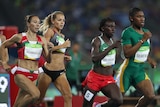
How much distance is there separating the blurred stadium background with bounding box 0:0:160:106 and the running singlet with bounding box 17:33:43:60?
11093 millimetres

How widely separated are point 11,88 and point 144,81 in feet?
9.13

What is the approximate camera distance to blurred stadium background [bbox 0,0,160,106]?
23.2 m

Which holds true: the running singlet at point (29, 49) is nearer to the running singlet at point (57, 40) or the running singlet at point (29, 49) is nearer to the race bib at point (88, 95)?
the running singlet at point (57, 40)

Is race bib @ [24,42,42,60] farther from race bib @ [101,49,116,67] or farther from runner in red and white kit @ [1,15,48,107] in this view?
race bib @ [101,49,116,67]

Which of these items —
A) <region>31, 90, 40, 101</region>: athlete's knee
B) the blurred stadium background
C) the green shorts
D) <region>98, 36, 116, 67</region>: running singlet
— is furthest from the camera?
the blurred stadium background

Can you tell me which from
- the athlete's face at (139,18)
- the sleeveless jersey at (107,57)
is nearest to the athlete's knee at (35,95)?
the sleeveless jersey at (107,57)

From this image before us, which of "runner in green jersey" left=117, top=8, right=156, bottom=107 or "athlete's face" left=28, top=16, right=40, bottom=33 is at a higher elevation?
"athlete's face" left=28, top=16, right=40, bottom=33

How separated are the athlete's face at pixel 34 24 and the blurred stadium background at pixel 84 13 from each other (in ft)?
36.2

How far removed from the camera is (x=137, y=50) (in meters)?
11.4

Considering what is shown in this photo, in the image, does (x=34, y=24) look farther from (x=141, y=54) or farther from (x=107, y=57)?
(x=141, y=54)

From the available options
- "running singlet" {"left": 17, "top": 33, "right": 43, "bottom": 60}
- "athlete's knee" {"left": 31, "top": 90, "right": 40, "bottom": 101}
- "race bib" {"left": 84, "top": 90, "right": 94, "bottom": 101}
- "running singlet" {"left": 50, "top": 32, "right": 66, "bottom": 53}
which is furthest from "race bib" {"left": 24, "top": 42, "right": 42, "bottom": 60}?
"race bib" {"left": 84, "top": 90, "right": 94, "bottom": 101}

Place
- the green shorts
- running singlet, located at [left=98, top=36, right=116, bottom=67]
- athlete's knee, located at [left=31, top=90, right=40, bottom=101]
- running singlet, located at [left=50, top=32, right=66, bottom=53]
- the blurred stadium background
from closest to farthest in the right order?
athlete's knee, located at [left=31, top=90, right=40, bottom=101]
running singlet, located at [left=98, top=36, right=116, bottom=67]
running singlet, located at [left=50, top=32, right=66, bottom=53]
the green shorts
the blurred stadium background

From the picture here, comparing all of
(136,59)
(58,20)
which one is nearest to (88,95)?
(136,59)

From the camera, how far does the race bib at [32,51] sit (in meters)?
11.2
